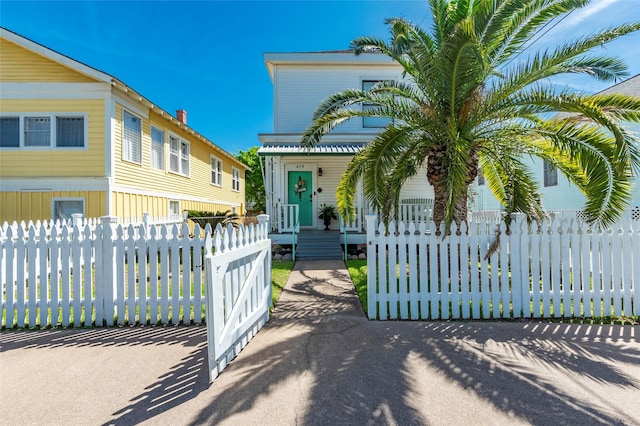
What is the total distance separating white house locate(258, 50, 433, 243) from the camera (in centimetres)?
1224

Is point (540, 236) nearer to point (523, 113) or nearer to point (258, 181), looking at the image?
point (523, 113)

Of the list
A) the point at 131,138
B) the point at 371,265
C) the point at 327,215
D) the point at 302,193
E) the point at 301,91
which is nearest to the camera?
the point at 371,265

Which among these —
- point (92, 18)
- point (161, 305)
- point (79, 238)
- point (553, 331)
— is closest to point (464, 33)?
point (553, 331)

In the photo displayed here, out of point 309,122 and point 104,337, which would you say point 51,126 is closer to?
point 309,122

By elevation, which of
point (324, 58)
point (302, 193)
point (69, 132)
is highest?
point (324, 58)

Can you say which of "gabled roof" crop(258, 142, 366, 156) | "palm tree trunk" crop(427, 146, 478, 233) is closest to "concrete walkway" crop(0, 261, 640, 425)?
"palm tree trunk" crop(427, 146, 478, 233)

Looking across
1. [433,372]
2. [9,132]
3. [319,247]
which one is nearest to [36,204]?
[9,132]

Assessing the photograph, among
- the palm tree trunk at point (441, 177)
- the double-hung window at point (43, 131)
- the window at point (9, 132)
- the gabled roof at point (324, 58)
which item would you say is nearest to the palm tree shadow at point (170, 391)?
the palm tree trunk at point (441, 177)

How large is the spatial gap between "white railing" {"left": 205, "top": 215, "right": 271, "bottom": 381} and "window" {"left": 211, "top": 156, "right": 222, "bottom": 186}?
49.9ft

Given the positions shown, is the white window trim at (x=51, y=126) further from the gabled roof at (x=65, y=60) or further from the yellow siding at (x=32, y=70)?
the gabled roof at (x=65, y=60)

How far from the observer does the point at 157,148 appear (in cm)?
1232

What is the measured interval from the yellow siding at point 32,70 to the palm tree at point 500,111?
9.91 metres

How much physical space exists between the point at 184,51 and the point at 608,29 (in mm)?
17249

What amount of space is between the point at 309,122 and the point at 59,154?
343 inches
